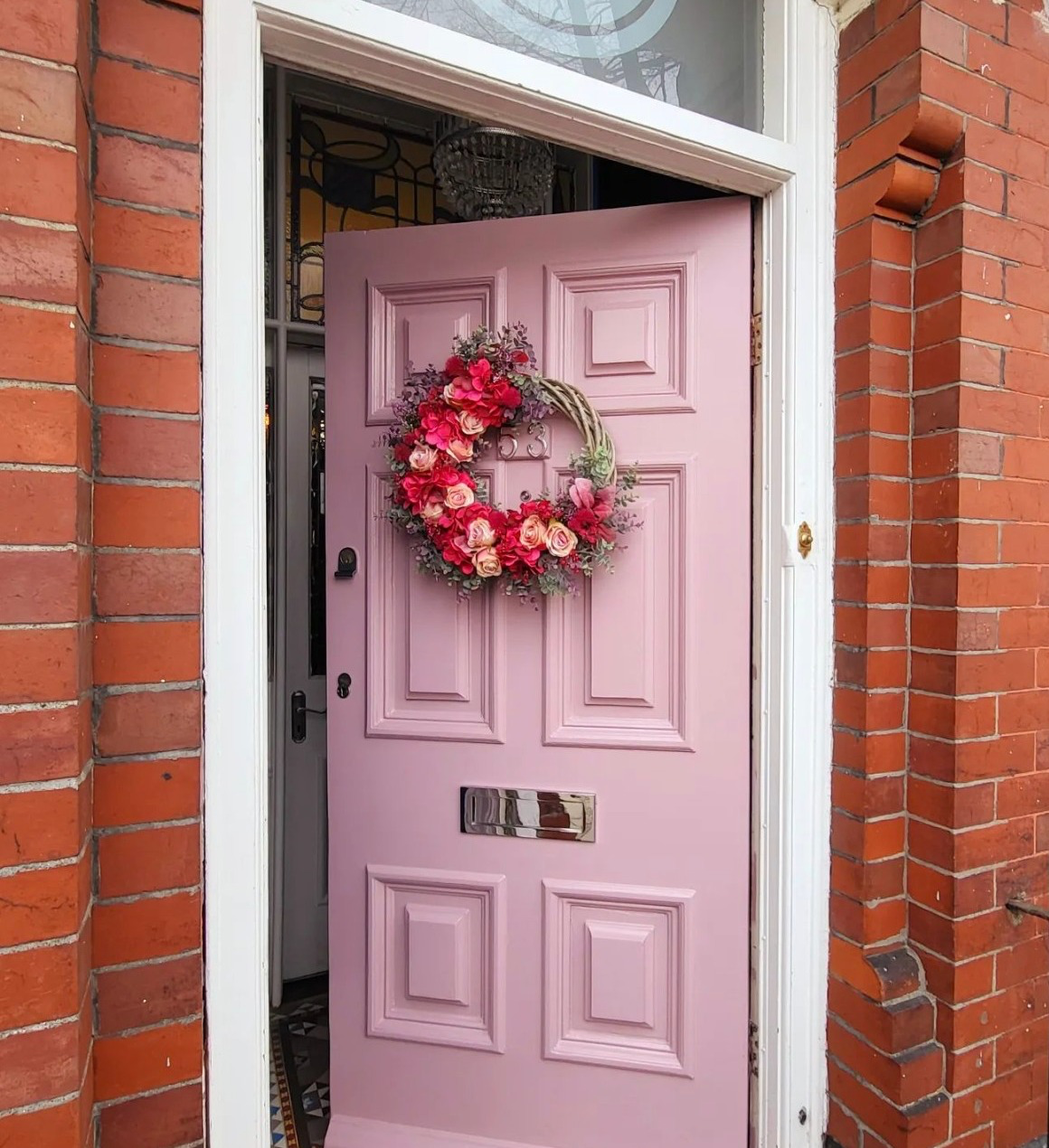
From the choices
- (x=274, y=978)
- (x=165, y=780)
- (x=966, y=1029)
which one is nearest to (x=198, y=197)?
(x=165, y=780)

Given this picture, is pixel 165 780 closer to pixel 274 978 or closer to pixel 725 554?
pixel 725 554

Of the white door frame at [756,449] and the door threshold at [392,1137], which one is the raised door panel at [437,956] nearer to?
the door threshold at [392,1137]

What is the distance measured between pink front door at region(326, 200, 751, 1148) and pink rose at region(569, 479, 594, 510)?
0.28 ft

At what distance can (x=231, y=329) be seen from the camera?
1.03 meters

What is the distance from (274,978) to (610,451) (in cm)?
207

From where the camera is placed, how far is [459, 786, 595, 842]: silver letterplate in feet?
4.99

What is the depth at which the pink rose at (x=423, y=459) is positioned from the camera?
145 centimetres

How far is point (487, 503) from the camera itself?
1.51m

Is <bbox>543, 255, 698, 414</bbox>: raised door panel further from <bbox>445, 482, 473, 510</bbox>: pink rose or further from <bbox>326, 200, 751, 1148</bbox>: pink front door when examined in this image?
<bbox>445, 482, 473, 510</bbox>: pink rose

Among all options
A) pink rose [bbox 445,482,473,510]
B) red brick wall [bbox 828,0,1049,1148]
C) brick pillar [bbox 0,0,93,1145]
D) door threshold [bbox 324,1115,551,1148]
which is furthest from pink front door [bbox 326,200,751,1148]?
brick pillar [bbox 0,0,93,1145]

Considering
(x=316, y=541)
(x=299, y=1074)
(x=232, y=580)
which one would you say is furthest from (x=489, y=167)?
(x=299, y=1074)

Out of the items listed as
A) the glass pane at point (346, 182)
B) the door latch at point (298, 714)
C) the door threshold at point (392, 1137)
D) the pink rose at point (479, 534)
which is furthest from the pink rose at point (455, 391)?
the door threshold at point (392, 1137)

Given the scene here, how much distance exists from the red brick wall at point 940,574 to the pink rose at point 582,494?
0.50m

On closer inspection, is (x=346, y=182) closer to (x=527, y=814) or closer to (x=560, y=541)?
(x=560, y=541)
